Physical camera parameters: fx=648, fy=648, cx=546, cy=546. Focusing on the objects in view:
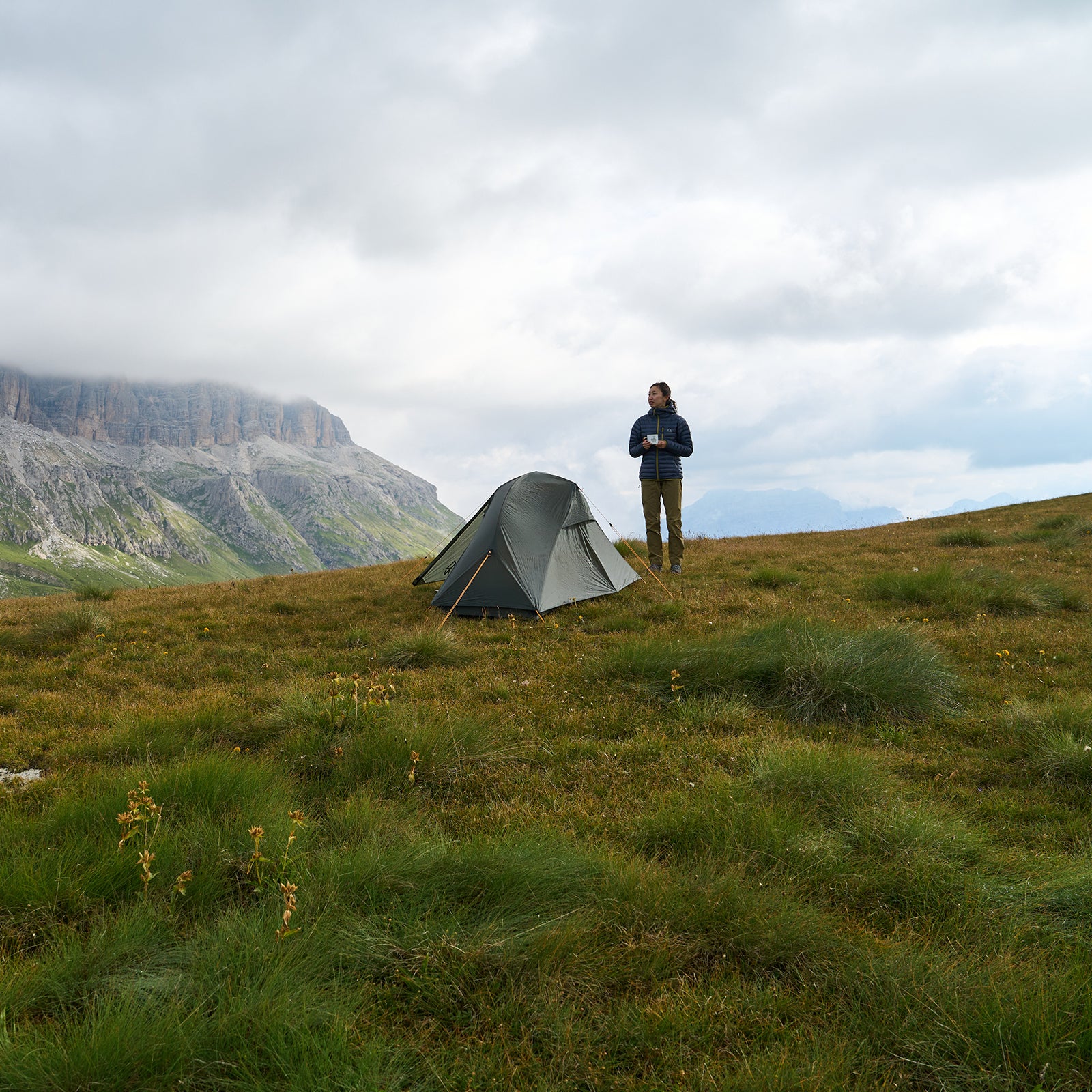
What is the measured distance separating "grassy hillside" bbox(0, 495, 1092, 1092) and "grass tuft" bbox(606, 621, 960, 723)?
0.04 meters

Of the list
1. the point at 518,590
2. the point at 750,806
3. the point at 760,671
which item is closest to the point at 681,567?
the point at 518,590

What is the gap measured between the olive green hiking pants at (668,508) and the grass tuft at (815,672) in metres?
6.78

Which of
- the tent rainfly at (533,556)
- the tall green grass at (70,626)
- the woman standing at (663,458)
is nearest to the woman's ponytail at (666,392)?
the woman standing at (663,458)

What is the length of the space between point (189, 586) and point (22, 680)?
334 inches

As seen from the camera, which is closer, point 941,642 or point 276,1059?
point 276,1059

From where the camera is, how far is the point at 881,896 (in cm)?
352

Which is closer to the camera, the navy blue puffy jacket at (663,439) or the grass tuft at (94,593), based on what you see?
the grass tuft at (94,593)

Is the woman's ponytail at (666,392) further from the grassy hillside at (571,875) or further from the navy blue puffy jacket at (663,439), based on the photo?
the grassy hillside at (571,875)

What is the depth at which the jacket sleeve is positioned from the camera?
14.2 m

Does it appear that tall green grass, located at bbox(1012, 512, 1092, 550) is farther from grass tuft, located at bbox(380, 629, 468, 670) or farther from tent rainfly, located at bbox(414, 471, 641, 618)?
grass tuft, located at bbox(380, 629, 468, 670)

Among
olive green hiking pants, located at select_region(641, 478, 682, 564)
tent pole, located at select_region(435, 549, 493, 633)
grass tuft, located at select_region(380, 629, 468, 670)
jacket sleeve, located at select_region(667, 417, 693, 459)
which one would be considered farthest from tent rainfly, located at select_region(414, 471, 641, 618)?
jacket sleeve, located at select_region(667, 417, 693, 459)

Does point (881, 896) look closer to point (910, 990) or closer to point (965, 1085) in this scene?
point (910, 990)

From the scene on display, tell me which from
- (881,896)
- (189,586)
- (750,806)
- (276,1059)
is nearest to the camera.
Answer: (276,1059)

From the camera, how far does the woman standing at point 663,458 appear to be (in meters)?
14.3
